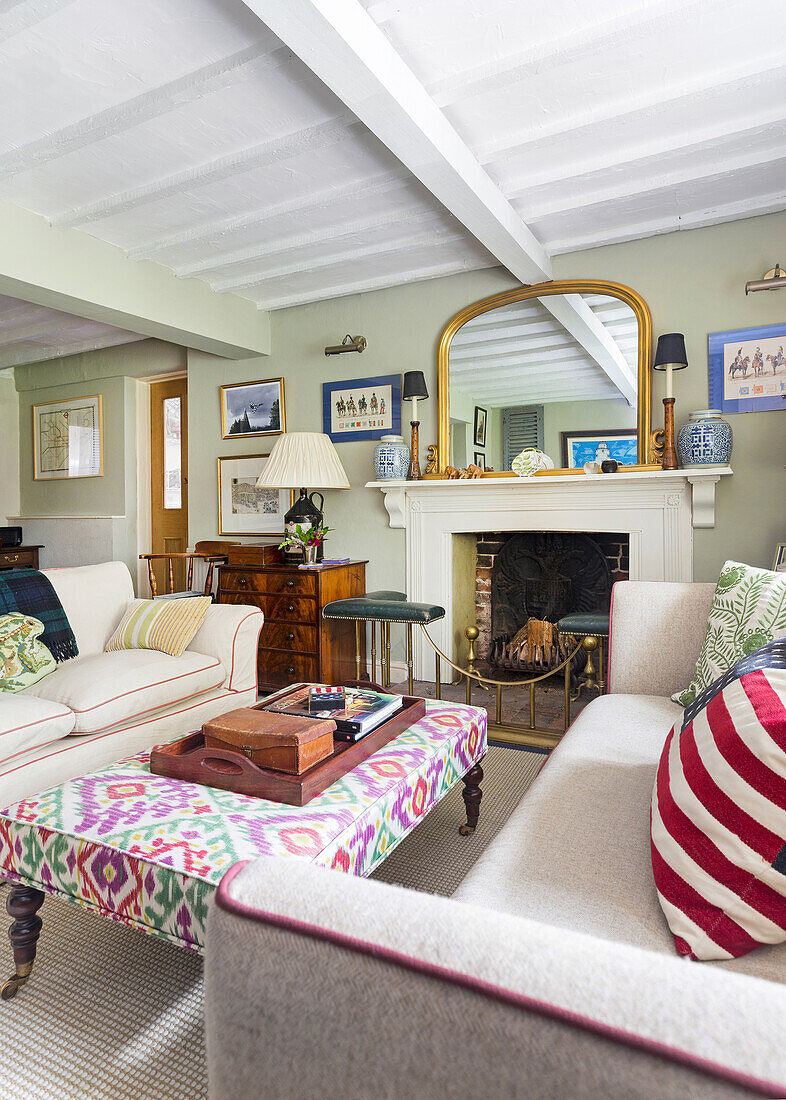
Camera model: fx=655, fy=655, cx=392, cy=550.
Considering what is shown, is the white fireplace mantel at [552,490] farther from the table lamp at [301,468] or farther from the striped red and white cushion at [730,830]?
the striped red and white cushion at [730,830]

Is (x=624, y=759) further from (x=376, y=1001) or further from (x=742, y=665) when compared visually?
(x=376, y=1001)

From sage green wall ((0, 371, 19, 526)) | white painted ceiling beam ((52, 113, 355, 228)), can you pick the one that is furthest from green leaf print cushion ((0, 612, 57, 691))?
sage green wall ((0, 371, 19, 526))

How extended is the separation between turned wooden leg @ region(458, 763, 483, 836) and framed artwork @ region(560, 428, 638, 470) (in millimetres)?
1925

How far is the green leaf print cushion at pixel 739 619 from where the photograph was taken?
1.64m

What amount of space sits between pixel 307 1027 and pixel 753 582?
1.65 meters

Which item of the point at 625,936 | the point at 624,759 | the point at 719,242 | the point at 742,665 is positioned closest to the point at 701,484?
the point at 719,242

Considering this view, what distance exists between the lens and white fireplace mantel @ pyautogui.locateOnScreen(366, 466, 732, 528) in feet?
10.3

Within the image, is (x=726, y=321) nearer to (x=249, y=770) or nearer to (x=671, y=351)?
(x=671, y=351)

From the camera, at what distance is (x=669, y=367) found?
10.3 ft

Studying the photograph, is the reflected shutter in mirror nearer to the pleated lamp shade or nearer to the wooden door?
the pleated lamp shade

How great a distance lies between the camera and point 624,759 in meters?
1.54

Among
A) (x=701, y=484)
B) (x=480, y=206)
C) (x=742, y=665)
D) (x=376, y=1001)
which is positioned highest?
(x=480, y=206)

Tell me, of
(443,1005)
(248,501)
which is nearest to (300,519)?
(248,501)

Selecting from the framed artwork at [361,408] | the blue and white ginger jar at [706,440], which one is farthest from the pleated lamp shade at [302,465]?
the blue and white ginger jar at [706,440]
